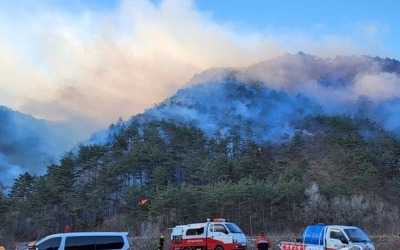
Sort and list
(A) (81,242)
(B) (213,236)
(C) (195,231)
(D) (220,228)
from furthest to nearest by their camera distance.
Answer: (C) (195,231) → (B) (213,236) → (D) (220,228) → (A) (81,242)

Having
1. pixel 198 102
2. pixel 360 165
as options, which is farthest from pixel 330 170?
pixel 198 102

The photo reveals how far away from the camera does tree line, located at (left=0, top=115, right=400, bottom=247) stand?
4656 centimetres

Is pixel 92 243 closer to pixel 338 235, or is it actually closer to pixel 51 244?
pixel 51 244

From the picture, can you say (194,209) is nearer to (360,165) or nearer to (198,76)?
(360,165)

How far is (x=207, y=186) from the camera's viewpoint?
50594 millimetres

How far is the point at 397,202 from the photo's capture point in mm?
59469

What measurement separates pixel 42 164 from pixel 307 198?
87218mm

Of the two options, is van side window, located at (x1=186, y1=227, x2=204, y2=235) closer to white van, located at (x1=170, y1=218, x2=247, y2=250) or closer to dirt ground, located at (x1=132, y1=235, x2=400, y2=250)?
white van, located at (x1=170, y1=218, x2=247, y2=250)

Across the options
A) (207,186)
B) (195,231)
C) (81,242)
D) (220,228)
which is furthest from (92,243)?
(207,186)

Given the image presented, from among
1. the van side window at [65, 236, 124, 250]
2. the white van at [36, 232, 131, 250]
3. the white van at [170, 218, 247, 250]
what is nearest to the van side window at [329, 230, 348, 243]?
the white van at [170, 218, 247, 250]

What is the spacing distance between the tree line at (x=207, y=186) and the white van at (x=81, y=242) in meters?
27.7

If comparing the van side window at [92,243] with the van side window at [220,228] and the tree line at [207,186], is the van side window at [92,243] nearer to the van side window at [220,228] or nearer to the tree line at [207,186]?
the van side window at [220,228]

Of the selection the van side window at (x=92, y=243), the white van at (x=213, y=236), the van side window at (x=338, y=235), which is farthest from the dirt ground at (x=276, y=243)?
the van side window at (x=92, y=243)

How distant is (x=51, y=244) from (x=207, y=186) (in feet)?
112
